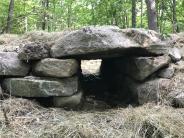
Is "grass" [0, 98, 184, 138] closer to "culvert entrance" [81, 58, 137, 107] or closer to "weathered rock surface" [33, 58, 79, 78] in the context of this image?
"weathered rock surface" [33, 58, 79, 78]

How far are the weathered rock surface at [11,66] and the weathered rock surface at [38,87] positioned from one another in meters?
0.12

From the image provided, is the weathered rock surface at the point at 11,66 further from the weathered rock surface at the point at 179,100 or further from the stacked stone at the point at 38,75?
the weathered rock surface at the point at 179,100

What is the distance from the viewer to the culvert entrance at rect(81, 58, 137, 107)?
265 inches

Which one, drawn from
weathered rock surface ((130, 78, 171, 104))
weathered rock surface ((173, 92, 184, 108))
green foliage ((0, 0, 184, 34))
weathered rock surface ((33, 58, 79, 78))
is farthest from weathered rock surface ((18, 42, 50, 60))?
green foliage ((0, 0, 184, 34))

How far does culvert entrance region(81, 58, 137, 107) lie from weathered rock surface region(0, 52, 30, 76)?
4.89 feet

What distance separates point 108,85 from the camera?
7707 mm

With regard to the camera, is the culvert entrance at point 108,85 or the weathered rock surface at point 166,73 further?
the culvert entrance at point 108,85

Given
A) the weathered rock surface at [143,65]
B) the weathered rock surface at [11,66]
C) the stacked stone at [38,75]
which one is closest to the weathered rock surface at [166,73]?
the weathered rock surface at [143,65]

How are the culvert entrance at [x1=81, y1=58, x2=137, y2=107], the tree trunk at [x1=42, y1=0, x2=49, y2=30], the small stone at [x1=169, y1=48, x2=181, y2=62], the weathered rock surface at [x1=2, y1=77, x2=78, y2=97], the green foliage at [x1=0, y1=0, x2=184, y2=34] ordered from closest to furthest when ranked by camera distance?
the weathered rock surface at [x1=2, y1=77, x2=78, y2=97] < the small stone at [x1=169, y1=48, x2=181, y2=62] < the culvert entrance at [x1=81, y1=58, x2=137, y2=107] < the tree trunk at [x1=42, y1=0, x2=49, y2=30] < the green foliage at [x1=0, y1=0, x2=184, y2=34]

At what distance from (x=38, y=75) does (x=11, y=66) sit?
0.46 meters

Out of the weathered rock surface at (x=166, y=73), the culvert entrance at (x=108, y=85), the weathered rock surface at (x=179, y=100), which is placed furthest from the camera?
the culvert entrance at (x=108, y=85)

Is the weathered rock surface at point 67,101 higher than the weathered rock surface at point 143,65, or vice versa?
the weathered rock surface at point 143,65

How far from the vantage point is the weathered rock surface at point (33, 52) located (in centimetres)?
562

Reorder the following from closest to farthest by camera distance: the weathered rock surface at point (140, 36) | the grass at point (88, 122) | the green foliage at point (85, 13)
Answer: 1. the grass at point (88, 122)
2. the weathered rock surface at point (140, 36)
3. the green foliage at point (85, 13)
